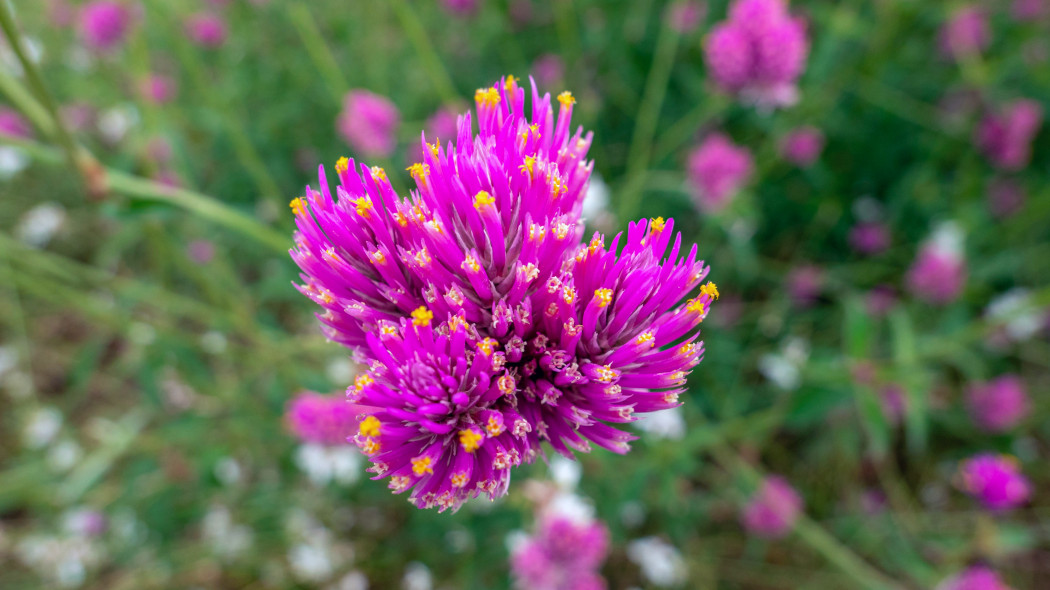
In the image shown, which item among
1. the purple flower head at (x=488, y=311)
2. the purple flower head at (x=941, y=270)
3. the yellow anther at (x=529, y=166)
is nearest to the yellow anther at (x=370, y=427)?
the purple flower head at (x=488, y=311)

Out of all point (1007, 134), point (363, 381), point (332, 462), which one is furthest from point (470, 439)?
point (1007, 134)

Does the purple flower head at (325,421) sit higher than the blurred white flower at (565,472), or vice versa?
the purple flower head at (325,421)

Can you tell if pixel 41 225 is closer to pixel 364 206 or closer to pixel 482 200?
pixel 364 206

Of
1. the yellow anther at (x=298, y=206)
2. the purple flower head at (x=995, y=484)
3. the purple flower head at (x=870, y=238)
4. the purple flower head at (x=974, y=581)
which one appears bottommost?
the purple flower head at (x=974, y=581)

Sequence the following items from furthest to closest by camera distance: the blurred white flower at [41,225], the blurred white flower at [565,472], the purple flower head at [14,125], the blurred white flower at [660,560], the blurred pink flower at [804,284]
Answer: the blurred white flower at [41,225] < the purple flower head at [14,125] < the blurred pink flower at [804,284] < the blurred white flower at [660,560] < the blurred white flower at [565,472]

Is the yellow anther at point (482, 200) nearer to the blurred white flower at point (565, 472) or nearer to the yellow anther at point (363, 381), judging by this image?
the yellow anther at point (363, 381)

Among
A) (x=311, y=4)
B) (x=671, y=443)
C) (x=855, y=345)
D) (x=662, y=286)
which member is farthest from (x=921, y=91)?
(x=311, y=4)

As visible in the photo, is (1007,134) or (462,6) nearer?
(1007,134)

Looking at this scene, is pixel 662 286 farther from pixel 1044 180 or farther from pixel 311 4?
pixel 311 4
